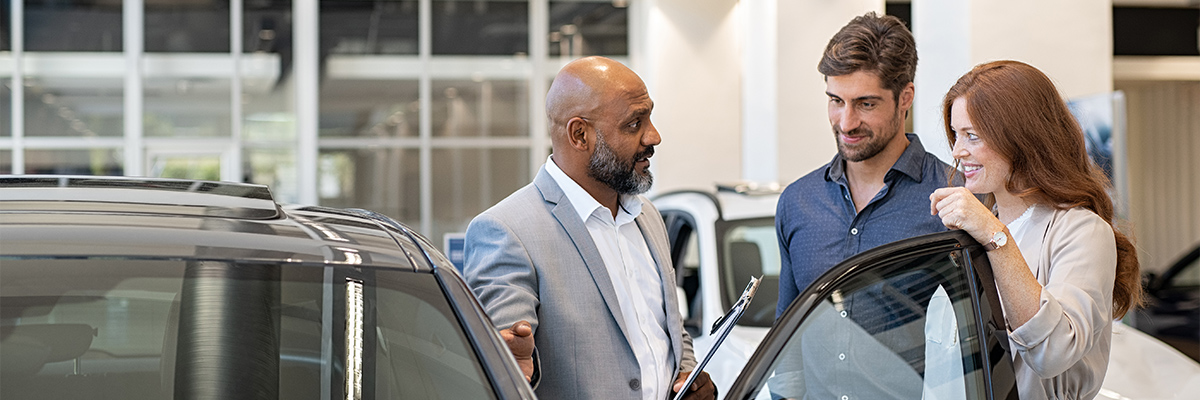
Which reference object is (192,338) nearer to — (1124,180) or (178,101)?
(1124,180)

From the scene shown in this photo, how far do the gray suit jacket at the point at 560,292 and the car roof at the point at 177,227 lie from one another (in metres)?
0.23

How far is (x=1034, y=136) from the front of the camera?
1735mm

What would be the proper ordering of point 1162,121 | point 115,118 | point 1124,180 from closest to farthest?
point 1124,180, point 115,118, point 1162,121

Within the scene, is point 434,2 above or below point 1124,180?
above

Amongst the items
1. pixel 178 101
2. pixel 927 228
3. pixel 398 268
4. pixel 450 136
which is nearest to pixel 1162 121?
pixel 450 136

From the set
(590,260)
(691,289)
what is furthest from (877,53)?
(691,289)

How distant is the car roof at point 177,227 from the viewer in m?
1.39

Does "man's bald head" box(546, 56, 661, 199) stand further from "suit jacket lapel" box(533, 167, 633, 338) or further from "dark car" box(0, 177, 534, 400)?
"dark car" box(0, 177, 534, 400)

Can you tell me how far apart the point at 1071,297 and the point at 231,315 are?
4.25ft

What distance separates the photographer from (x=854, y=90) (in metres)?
2.28

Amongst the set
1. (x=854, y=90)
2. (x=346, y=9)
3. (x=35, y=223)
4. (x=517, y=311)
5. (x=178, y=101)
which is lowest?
(x=517, y=311)

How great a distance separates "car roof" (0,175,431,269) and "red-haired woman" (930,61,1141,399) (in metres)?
0.93

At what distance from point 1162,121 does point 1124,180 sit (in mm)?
10692

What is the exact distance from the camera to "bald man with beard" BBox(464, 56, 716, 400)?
1.96m
